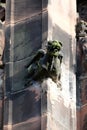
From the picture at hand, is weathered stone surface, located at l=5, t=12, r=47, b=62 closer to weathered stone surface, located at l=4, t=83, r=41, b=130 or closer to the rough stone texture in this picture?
the rough stone texture

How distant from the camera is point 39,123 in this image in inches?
661

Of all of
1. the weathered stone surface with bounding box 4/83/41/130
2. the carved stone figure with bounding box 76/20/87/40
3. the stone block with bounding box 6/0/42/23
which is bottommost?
the weathered stone surface with bounding box 4/83/41/130

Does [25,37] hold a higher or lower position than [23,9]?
lower

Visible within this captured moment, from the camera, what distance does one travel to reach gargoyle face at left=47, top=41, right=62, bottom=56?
56.0 ft

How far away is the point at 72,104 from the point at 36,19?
1.05m

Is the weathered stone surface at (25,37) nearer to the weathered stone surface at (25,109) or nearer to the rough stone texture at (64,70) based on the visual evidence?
the rough stone texture at (64,70)

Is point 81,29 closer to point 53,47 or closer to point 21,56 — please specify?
point 21,56

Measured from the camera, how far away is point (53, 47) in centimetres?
1708

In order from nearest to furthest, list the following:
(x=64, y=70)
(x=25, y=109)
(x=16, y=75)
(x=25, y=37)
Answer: (x=25, y=109)
(x=16, y=75)
(x=64, y=70)
(x=25, y=37)

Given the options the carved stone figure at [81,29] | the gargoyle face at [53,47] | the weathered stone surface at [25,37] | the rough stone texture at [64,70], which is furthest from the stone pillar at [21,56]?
Answer: the carved stone figure at [81,29]

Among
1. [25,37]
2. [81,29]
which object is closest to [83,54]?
[81,29]

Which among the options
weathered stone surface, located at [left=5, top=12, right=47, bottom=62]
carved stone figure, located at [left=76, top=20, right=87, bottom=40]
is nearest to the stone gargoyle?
weathered stone surface, located at [left=5, top=12, right=47, bottom=62]

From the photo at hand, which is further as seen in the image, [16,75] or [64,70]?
[64,70]

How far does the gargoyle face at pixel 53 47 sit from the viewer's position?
17.1 meters
